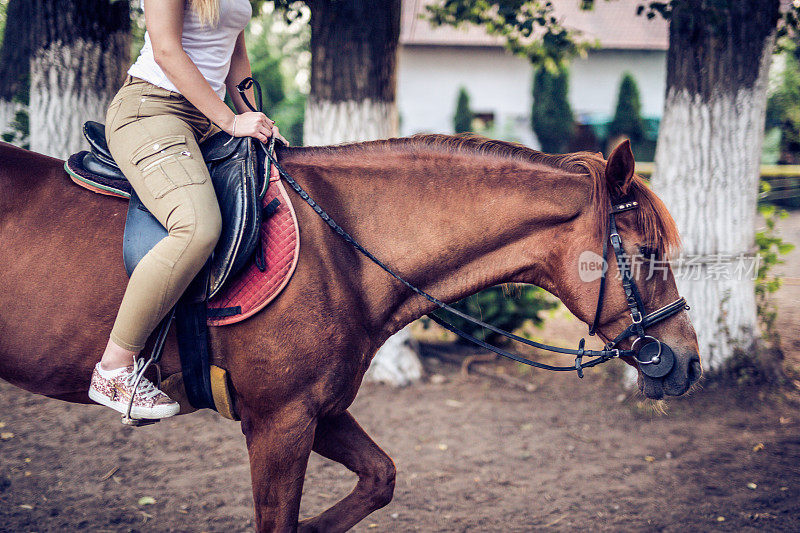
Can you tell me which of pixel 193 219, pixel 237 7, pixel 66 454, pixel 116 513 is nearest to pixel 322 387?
pixel 193 219

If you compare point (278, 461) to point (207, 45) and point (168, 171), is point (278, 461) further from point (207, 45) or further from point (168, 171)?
point (207, 45)

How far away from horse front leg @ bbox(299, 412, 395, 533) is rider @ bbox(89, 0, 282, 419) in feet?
2.13

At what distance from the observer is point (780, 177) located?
1867cm

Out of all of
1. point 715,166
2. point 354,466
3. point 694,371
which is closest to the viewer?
point 694,371

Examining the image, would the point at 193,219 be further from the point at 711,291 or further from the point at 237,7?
the point at 711,291

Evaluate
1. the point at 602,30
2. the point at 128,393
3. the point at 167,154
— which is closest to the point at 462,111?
the point at 602,30

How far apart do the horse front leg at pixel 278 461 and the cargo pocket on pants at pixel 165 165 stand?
88 centimetres

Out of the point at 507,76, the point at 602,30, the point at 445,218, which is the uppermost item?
the point at 602,30

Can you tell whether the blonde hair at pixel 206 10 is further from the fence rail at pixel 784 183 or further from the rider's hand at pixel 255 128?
the fence rail at pixel 784 183

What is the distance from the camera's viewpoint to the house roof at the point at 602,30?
24422 mm

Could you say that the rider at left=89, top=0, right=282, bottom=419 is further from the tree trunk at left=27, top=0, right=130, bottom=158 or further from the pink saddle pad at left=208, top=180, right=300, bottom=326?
Result: the tree trunk at left=27, top=0, right=130, bottom=158

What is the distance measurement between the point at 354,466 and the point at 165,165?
1435mm

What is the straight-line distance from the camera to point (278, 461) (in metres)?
2.39

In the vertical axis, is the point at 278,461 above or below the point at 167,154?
below
